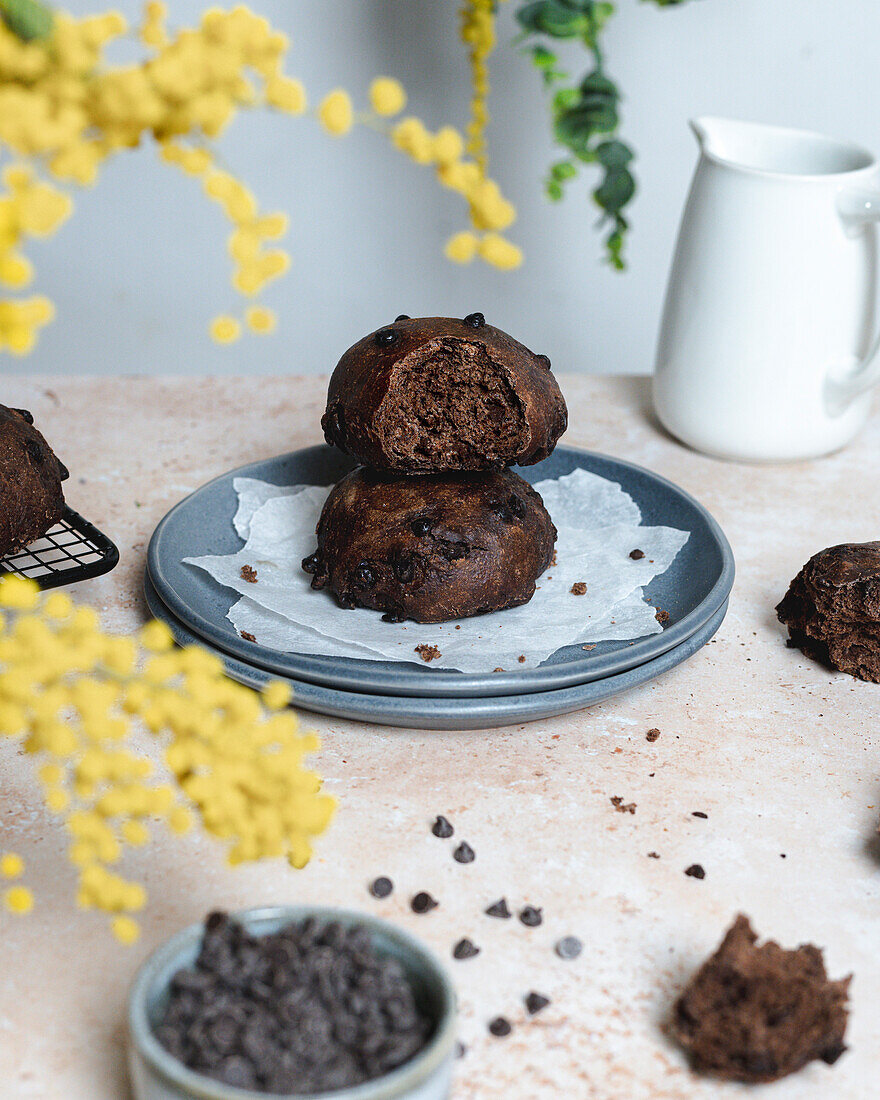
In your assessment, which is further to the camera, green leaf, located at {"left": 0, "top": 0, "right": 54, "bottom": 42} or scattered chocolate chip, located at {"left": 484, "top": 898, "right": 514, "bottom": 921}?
scattered chocolate chip, located at {"left": 484, "top": 898, "right": 514, "bottom": 921}

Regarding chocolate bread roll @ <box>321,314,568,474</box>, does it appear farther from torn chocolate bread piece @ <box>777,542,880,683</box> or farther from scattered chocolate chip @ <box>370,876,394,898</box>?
scattered chocolate chip @ <box>370,876,394,898</box>

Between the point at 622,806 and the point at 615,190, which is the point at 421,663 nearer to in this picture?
the point at 622,806

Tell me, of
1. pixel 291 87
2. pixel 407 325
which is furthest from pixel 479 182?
pixel 407 325

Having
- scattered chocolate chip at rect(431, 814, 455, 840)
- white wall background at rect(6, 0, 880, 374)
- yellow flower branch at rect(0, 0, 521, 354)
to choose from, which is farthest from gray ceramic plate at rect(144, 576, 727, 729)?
white wall background at rect(6, 0, 880, 374)

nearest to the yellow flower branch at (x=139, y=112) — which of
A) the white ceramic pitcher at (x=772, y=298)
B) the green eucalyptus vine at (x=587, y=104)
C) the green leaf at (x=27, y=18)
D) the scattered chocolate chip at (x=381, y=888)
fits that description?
the green leaf at (x=27, y=18)

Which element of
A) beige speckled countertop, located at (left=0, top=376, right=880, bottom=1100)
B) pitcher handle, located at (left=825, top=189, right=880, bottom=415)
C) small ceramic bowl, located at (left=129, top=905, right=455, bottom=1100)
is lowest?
beige speckled countertop, located at (left=0, top=376, right=880, bottom=1100)

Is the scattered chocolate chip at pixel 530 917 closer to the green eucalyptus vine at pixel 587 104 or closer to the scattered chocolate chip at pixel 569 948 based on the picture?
the scattered chocolate chip at pixel 569 948

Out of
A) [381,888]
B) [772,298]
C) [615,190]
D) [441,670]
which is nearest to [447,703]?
[441,670]
